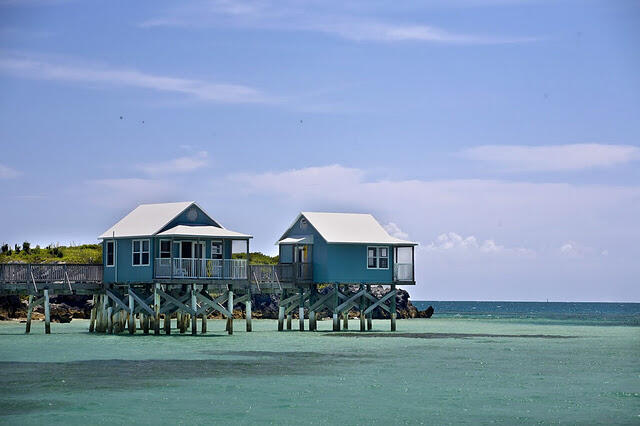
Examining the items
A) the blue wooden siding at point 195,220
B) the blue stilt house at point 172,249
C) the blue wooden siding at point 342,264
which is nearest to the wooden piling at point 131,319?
the blue stilt house at point 172,249

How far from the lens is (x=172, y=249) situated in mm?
57094

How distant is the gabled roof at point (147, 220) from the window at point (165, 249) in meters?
0.86

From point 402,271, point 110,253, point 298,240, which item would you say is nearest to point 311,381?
point 110,253

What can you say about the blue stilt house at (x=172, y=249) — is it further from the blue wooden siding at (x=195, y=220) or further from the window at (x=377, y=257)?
the window at (x=377, y=257)

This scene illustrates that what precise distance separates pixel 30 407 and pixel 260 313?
66.6 meters

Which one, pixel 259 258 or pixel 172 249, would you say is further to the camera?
pixel 259 258

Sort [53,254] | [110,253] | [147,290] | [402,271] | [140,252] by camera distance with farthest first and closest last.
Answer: [53,254] < [402,271] < [147,290] < [110,253] < [140,252]

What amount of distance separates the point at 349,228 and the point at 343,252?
2.30 m

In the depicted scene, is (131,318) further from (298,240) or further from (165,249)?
(298,240)

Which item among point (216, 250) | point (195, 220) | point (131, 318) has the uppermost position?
point (195, 220)

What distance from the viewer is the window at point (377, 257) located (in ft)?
214

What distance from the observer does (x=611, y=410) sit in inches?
1126

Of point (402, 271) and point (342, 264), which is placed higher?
point (342, 264)

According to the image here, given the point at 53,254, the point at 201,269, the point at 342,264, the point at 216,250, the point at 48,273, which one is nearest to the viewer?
the point at 201,269
